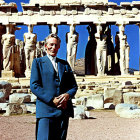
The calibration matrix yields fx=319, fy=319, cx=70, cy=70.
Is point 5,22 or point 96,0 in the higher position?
point 96,0

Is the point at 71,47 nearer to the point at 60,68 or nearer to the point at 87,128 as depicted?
the point at 87,128

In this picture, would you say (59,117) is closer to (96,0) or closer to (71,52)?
(71,52)

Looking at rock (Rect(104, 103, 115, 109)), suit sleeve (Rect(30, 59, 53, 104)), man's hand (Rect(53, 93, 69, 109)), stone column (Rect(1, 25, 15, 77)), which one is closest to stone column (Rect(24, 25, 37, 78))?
stone column (Rect(1, 25, 15, 77))

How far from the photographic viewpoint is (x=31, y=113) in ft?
33.3

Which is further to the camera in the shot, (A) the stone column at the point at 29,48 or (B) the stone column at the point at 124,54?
(B) the stone column at the point at 124,54

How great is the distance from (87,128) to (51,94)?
4255 millimetres

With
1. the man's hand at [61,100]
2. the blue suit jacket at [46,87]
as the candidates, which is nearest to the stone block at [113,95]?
→ the blue suit jacket at [46,87]

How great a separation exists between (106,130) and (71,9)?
13927 millimetres

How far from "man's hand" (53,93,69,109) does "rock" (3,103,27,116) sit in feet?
22.0

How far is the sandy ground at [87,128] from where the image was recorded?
6336 mm

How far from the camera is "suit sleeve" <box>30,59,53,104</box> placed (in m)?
3.30

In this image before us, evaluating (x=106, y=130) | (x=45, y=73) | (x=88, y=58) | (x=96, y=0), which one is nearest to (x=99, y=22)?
(x=96, y=0)

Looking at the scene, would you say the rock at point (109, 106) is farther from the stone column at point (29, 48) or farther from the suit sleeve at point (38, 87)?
the suit sleeve at point (38, 87)

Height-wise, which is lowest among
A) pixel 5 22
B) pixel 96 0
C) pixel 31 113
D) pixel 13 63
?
pixel 31 113
